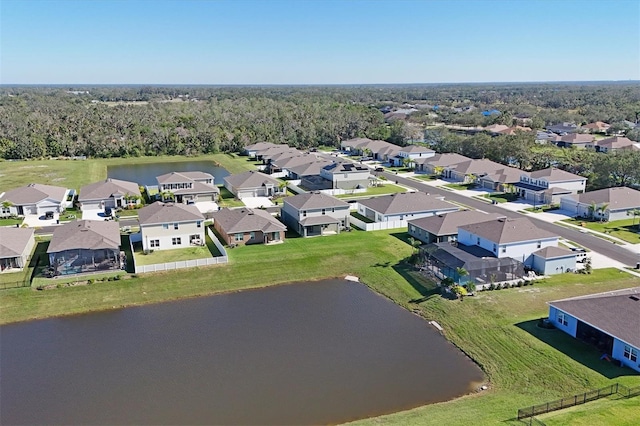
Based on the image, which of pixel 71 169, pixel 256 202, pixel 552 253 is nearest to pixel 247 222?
pixel 256 202

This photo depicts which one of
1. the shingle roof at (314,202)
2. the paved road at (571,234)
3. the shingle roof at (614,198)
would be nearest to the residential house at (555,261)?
the paved road at (571,234)

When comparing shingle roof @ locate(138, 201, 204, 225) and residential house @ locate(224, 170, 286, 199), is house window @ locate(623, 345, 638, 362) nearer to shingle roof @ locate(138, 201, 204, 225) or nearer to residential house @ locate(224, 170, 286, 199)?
shingle roof @ locate(138, 201, 204, 225)

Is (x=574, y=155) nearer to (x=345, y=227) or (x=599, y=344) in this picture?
(x=345, y=227)

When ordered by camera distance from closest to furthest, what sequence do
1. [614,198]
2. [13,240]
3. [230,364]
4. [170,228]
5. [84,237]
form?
[230,364], [84,237], [13,240], [170,228], [614,198]

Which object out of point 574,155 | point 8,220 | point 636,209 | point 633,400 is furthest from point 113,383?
point 574,155

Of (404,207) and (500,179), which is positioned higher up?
(500,179)

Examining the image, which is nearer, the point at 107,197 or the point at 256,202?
the point at 107,197

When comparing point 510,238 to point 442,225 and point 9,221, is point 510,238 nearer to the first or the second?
point 442,225
